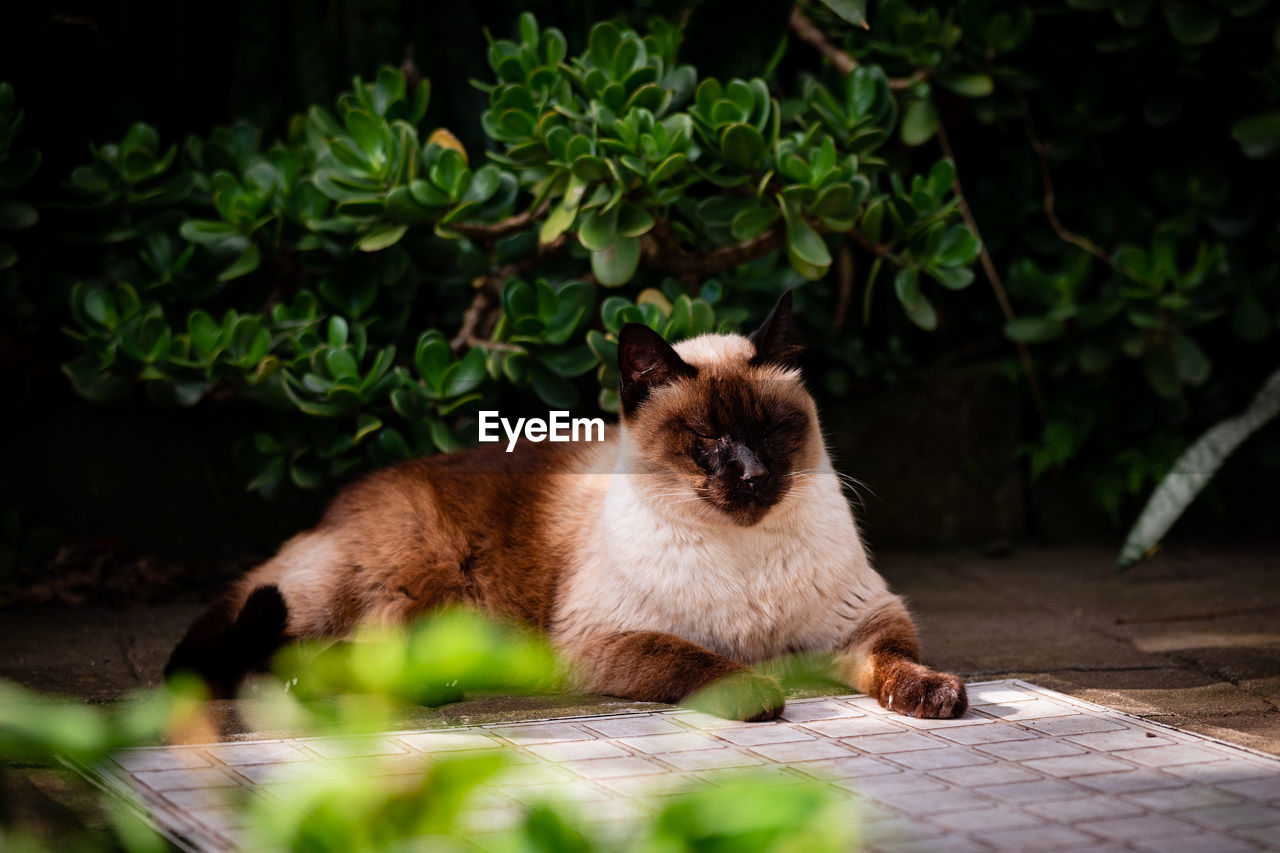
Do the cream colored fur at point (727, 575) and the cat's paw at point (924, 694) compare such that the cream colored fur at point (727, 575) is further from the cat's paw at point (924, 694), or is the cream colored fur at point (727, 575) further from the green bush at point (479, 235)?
the green bush at point (479, 235)

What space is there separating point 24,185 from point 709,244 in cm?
237

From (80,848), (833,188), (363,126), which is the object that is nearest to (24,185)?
(363,126)

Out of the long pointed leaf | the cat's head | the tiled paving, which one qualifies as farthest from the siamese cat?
the long pointed leaf

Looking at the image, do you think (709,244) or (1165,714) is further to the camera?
(709,244)

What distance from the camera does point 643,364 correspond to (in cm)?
303

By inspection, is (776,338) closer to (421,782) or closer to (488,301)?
(488,301)

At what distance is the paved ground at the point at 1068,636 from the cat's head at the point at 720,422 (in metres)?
0.56

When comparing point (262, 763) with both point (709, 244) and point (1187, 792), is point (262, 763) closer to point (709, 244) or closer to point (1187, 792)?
point (1187, 792)

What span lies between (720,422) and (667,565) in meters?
0.37

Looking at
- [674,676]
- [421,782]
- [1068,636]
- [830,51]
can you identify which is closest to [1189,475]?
[1068,636]

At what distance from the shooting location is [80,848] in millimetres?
1683

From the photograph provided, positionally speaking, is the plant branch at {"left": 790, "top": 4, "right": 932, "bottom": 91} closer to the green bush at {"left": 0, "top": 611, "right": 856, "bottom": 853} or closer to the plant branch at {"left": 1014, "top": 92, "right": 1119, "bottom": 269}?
the plant branch at {"left": 1014, "top": 92, "right": 1119, "bottom": 269}

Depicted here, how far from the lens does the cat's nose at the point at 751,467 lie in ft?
9.05

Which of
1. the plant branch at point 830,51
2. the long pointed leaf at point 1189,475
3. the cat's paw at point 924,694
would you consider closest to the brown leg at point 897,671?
the cat's paw at point 924,694
